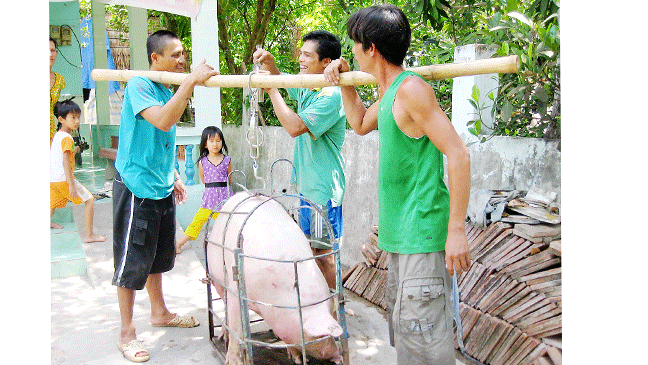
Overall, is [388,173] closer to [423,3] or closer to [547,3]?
[547,3]

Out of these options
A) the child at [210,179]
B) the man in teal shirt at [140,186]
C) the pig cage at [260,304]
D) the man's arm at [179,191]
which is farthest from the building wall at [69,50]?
the pig cage at [260,304]

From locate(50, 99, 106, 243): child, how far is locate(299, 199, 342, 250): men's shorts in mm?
2563

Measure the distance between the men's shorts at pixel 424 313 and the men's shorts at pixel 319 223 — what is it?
1258mm

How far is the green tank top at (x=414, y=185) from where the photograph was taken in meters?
2.08

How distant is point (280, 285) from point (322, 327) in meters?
0.32

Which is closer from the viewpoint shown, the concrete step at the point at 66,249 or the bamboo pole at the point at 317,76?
the bamboo pole at the point at 317,76

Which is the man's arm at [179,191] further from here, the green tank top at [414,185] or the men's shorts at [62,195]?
the green tank top at [414,185]

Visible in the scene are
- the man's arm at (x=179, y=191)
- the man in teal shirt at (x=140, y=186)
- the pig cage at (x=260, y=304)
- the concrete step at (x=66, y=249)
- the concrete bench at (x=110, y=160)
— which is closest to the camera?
the pig cage at (x=260, y=304)

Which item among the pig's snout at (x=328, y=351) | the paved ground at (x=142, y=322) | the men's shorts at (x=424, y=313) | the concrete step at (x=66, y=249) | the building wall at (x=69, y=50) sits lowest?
the paved ground at (x=142, y=322)

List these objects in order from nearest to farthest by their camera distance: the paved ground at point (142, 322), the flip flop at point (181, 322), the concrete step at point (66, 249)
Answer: the paved ground at point (142, 322), the flip flop at point (181, 322), the concrete step at point (66, 249)

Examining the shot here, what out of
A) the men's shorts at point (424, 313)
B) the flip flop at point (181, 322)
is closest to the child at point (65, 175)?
the flip flop at point (181, 322)

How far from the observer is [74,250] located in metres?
4.82

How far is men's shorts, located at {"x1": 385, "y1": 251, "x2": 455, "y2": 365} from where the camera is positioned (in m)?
2.02

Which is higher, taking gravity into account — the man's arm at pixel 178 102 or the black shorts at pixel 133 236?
the man's arm at pixel 178 102
